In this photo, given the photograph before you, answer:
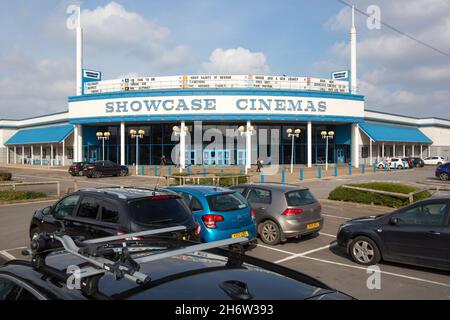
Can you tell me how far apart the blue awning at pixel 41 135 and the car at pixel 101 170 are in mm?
18627

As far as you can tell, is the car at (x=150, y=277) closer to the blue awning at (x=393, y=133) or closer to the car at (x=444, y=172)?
the car at (x=444, y=172)

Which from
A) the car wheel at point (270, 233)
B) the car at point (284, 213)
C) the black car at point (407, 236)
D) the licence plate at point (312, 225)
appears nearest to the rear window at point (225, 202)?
the car at point (284, 213)

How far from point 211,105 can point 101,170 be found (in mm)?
13784

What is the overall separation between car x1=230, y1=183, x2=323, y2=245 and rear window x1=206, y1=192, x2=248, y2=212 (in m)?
1.09

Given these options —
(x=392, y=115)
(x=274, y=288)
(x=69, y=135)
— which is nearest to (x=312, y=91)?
(x=392, y=115)

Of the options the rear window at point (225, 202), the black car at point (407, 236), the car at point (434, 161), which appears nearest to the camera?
the black car at point (407, 236)

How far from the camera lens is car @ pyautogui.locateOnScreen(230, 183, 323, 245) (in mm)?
9750

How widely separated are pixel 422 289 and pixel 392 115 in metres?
59.8

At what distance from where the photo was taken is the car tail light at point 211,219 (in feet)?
28.0

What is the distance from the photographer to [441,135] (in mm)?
68875

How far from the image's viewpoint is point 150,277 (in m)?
2.61

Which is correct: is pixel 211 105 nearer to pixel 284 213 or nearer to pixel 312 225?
pixel 312 225

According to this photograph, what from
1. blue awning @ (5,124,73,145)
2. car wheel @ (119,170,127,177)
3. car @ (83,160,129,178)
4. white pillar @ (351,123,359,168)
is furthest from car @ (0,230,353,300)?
blue awning @ (5,124,73,145)
